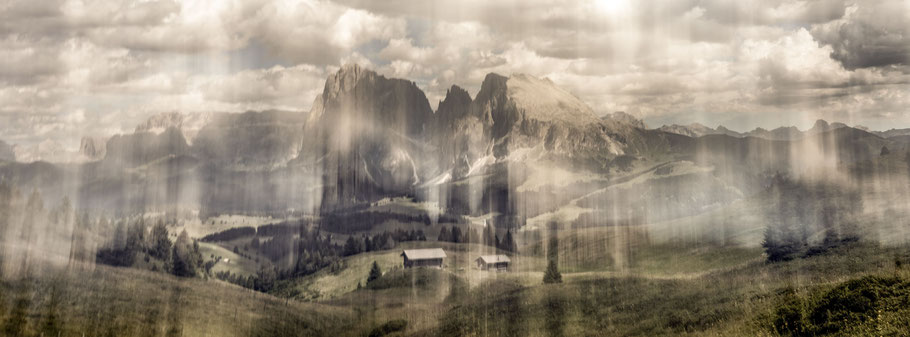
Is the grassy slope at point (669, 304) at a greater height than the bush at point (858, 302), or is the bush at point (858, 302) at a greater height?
the bush at point (858, 302)

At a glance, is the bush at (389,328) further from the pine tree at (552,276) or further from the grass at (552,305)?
the pine tree at (552,276)

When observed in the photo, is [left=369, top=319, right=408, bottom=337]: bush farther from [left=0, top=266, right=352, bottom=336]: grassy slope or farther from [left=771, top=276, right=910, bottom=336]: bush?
[left=771, top=276, right=910, bottom=336]: bush

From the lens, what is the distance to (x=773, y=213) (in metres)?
181

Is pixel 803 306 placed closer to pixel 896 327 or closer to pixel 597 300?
pixel 896 327

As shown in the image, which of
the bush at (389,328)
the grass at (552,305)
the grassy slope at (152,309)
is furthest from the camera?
the bush at (389,328)

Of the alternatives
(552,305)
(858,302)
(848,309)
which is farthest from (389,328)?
(858,302)

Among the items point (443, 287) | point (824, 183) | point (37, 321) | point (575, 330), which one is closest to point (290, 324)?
point (37, 321)

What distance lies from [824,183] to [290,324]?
194999 millimetres

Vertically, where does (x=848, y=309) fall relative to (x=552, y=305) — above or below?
above

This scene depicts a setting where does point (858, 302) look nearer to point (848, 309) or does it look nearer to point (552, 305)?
point (848, 309)

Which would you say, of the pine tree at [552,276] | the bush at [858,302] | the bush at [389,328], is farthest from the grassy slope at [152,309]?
the bush at [858,302]

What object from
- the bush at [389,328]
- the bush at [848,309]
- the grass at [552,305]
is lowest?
the bush at [389,328]

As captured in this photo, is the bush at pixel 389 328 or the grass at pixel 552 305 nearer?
the grass at pixel 552 305

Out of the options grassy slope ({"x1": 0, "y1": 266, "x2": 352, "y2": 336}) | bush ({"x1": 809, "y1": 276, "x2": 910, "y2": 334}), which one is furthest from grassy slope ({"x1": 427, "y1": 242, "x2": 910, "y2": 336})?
grassy slope ({"x1": 0, "y1": 266, "x2": 352, "y2": 336})
